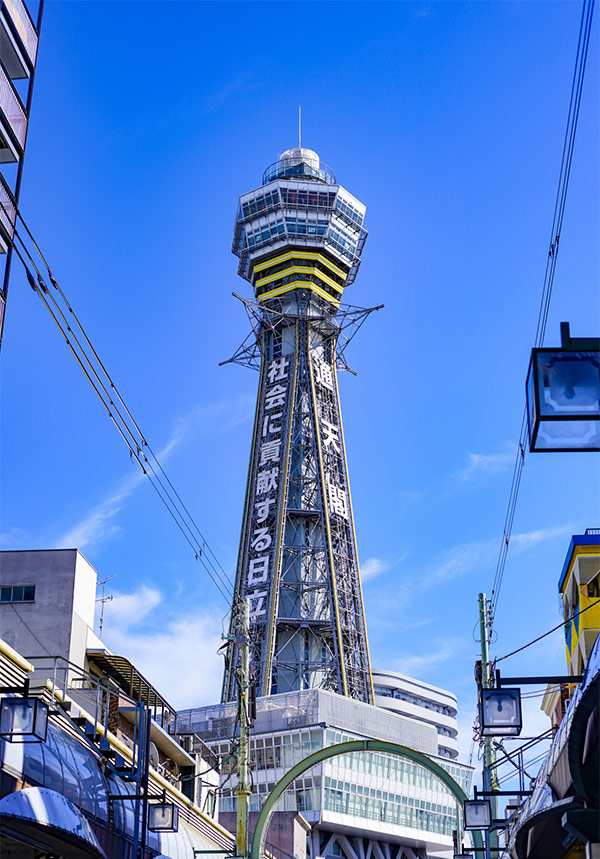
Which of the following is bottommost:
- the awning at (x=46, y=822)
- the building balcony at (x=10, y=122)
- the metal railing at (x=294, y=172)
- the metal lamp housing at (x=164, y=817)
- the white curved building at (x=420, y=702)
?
the awning at (x=46, y=822)

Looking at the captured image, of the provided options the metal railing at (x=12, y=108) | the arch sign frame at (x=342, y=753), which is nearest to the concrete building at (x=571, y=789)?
the metal railing at (x=12, y=108)

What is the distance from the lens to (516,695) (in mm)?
25703

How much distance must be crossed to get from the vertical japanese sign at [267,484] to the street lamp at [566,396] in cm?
10762

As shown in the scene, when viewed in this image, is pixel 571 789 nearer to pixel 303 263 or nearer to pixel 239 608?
pixel 239 608

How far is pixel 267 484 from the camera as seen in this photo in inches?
4840

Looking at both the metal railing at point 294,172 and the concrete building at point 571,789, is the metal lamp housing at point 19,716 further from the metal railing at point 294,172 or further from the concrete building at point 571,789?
the metal railing at point 294,172

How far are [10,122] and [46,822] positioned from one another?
13748mm

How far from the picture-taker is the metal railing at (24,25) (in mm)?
22750

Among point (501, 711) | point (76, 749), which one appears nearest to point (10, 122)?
point (76, 749)

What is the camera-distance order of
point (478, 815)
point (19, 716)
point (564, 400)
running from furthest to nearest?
point (478, 815) < point (19, 716) < point (564, 400)

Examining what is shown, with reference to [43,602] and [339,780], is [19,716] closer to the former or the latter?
[43,602]

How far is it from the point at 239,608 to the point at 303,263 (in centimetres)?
9501

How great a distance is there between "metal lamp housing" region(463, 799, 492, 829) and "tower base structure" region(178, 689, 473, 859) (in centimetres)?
6260

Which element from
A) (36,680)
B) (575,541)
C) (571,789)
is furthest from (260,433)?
(571,789)
